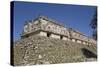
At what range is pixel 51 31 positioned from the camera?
2893 mm

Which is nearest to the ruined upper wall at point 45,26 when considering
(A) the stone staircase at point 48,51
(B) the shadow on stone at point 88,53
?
(A) the stone staircase at point 48,51

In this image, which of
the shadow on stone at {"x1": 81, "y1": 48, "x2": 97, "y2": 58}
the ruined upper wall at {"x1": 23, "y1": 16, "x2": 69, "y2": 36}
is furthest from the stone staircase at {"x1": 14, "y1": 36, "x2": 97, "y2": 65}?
the ruined upper wall at {"x1": 23, "y1": 16, "x2": 69, "y2": 36}

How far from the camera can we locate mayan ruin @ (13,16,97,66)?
271 centimetres

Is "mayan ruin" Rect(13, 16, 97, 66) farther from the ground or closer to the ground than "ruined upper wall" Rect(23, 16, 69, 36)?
closer to the ground

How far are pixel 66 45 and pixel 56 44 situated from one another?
0.15m

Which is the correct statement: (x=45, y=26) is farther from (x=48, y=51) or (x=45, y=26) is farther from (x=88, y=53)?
(x=88, y=53)

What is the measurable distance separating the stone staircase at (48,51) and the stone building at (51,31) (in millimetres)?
54

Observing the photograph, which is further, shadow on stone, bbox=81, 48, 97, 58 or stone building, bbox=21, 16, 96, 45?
shadow on stone, bbox=81, 48, 97, 58

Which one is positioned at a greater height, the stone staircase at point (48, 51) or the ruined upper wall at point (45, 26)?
the ruined upper wall at point (45, 26)

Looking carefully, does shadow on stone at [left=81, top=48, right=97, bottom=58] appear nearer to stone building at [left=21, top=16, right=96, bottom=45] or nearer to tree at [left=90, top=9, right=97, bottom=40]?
stone building at [left=21, top=16, right=96, bottom=45]

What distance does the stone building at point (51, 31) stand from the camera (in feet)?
9.00

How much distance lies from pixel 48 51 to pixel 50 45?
0.26 feet

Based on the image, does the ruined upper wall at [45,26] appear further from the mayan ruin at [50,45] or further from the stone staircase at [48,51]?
the stone staircase at [48,51]

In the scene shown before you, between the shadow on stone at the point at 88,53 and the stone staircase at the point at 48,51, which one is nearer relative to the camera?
the stone staircase at the point at 48,51
